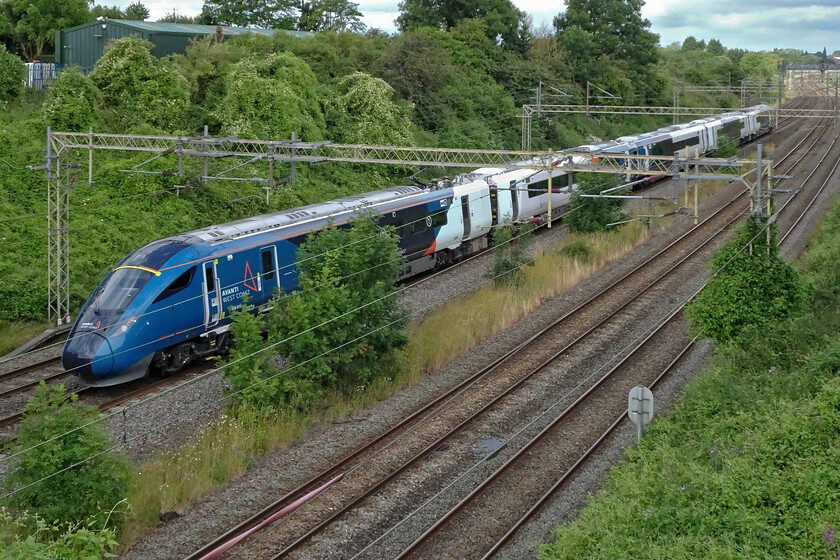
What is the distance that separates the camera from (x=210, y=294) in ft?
63.1

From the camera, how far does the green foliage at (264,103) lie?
1472 inches

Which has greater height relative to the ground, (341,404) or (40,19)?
(40,19)

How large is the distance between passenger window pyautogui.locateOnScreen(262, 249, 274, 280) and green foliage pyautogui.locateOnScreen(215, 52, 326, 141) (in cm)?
1705

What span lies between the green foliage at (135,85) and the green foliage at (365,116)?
28.4 ft

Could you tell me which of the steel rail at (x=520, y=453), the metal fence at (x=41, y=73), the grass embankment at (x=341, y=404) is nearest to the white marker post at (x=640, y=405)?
the steel rail at (x=520, y=453)

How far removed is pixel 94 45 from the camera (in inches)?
1614

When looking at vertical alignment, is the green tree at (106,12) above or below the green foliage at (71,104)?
above

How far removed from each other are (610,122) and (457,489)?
190ft

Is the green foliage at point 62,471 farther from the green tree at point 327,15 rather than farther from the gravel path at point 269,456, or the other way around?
the green tree at point 327,15

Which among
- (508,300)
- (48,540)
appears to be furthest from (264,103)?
(48,540)

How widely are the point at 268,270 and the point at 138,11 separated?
157ft

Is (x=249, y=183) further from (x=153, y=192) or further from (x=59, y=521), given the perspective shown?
(x=59, y=521)

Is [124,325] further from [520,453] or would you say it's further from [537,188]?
[537,188]

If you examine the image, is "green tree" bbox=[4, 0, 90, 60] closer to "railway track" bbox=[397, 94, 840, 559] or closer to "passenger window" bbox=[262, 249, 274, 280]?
"passenger window" bbox=[262, 249, 274, 280]
